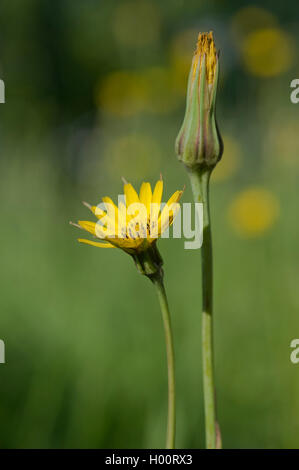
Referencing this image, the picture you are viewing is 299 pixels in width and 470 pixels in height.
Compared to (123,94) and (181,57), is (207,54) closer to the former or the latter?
(123,94)

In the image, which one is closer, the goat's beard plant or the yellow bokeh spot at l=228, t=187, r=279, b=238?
the goat's beard plant

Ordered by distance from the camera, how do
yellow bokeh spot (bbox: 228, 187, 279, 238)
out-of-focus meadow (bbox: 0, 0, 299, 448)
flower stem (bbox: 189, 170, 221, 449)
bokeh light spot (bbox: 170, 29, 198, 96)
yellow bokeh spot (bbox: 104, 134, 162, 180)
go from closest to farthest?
flower stem (bbox: 189, 170, 221, 449)
out-of-focus meadow (bbox: 0, 0, 299, 448)
yellow bokeh spot (bbox: 228, 187, 279, 238)
yellow bokeh spot (bbox: 104, 134, 162, 180)
bokeh light spot (bbox: 170, 29, 198, 96)

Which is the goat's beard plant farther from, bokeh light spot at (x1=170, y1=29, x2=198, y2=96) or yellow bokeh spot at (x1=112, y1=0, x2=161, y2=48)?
bokeh light spot at (x1=170, y1=29, x2=198, y2=96)

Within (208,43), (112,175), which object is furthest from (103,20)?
(208,43)

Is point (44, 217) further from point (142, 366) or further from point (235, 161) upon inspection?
point (142, 366)

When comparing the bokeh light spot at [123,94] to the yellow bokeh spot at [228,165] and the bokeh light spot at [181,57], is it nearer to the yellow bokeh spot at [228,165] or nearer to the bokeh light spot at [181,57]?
the bokeh light spot at [181,57]

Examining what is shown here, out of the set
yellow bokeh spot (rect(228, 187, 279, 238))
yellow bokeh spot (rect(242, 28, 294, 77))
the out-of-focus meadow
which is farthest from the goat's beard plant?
yellow bokeh spot (rect(242, 28, 294, 77))

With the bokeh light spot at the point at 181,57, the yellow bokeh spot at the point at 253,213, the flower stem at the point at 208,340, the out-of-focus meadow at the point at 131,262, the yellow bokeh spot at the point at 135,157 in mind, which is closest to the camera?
the flower stem at the point at 208,340

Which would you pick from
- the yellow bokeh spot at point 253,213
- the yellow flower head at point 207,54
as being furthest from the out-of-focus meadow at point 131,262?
the yellow flower head at point 207,54
